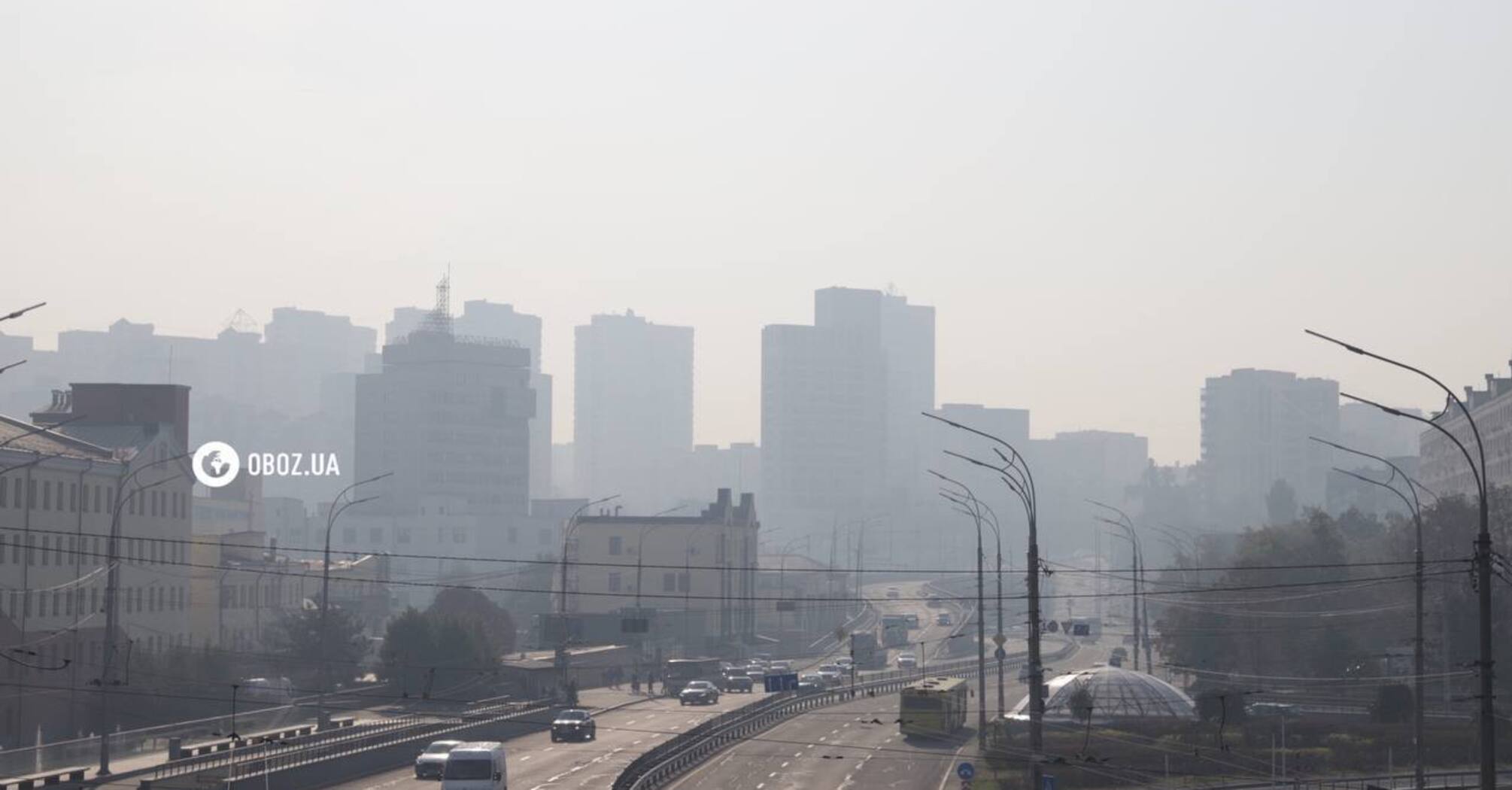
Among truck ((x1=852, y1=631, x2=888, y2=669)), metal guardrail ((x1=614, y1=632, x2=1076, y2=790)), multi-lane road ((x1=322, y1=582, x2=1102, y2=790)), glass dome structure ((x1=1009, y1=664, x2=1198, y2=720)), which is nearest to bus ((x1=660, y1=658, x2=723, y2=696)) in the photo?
multi-lane road ((x1=322, y1=582, x2=1102, y2=790))

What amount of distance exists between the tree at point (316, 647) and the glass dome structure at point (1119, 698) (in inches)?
1593

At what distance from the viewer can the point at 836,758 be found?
246ft

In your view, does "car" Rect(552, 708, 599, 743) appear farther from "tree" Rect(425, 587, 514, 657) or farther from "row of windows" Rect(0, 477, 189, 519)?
"tree" Rect(425, 587, 514, 657)

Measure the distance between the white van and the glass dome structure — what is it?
35.9 meters

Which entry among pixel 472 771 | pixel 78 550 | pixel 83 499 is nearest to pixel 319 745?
pixel 472 771

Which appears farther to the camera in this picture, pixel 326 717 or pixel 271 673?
pixel 271 673

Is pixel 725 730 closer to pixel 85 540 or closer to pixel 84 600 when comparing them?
pixel 84 600

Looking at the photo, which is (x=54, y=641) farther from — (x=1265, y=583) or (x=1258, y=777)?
(x=1265, y=583)

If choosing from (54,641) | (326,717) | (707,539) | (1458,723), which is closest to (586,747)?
(326,717)

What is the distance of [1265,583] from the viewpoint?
376ft

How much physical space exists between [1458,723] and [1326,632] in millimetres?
28347

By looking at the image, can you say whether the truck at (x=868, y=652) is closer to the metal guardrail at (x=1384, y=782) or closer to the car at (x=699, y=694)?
the car at (x=699, y=694)

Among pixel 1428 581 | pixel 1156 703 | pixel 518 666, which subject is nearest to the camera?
pixel 1156 703

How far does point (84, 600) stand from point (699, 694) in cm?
3609
